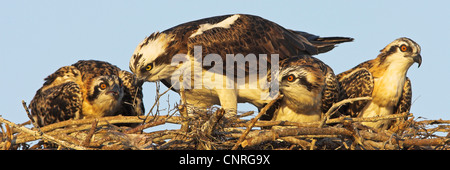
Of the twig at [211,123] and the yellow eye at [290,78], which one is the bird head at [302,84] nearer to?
Answer: the yellow eye at [290,78]

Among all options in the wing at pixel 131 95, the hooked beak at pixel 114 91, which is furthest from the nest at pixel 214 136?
the wing at pixel 131 95

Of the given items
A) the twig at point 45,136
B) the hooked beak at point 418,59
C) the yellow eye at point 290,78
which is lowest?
the twig at point 45,136

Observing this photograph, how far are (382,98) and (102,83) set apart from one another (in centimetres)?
416

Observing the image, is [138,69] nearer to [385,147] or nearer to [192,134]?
[192,134]

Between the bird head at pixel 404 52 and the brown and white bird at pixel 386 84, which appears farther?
the brown and white bird at pixel 386 84

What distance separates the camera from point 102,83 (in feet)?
29.9

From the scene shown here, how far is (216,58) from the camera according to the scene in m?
9.75

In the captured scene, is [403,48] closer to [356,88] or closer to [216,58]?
[356,88]

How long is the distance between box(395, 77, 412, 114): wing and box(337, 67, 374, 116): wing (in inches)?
22.9

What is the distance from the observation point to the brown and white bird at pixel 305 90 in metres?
9.12

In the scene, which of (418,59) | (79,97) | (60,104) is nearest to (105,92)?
(79,97)

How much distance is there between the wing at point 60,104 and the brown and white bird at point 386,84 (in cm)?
396

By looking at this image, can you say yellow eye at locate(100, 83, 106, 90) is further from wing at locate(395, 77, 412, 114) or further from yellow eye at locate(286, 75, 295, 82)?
wing at locate(395, 77, 412, 114)
